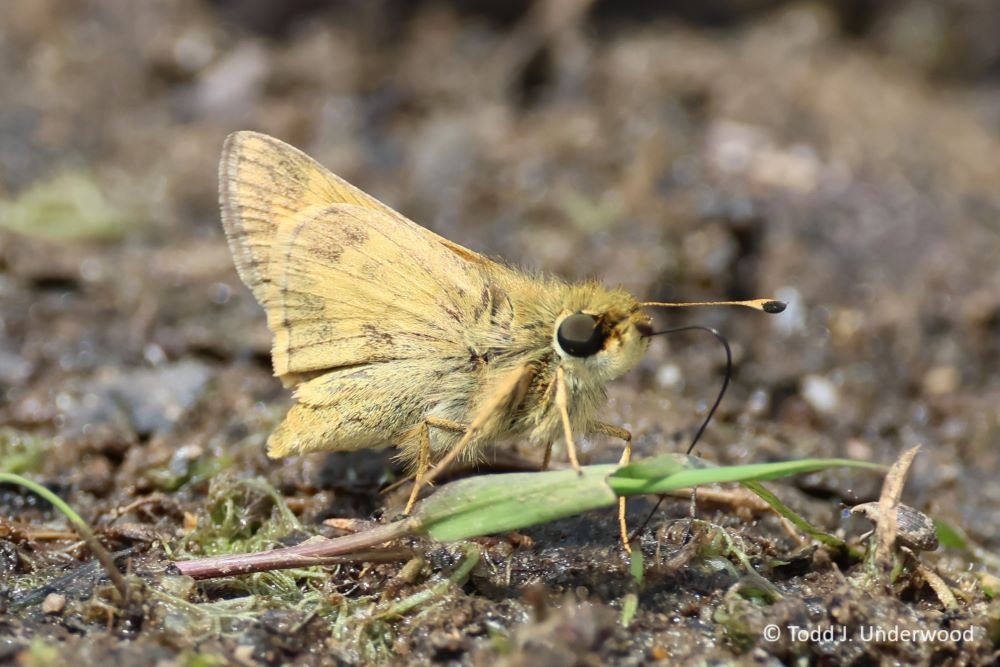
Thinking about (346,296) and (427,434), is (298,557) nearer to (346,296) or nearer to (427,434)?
(427,434)

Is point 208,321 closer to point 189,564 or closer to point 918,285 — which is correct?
point 189,564

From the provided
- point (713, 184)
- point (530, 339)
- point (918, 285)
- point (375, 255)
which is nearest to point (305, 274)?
point (375, 255)

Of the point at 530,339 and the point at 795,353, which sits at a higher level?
the point at 530,339

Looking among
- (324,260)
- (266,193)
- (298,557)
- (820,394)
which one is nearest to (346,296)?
(324,260)

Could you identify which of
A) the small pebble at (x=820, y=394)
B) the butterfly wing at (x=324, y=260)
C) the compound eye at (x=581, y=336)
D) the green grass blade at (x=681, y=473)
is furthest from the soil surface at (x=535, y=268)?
the compound eye at (x=581, y=336)

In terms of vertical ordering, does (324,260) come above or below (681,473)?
above

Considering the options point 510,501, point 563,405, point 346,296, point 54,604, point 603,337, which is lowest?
point 54,604

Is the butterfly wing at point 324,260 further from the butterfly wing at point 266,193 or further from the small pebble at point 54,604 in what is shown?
the small pebble at point 54,604
